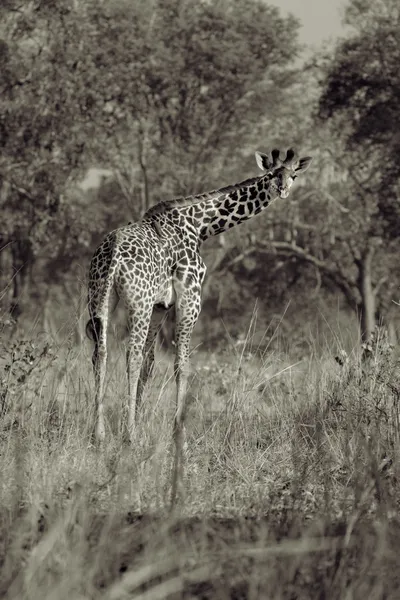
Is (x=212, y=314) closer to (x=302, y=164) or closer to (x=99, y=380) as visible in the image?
(x=302, y=164)

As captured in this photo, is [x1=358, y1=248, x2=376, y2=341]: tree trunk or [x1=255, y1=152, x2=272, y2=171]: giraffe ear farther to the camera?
[x1=358, y1=248, x2=376, y2=341]: tree trunk

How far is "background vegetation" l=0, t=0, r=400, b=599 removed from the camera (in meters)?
3.95

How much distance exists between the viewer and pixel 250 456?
22.1ft

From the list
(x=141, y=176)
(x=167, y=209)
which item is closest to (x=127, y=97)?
(x=141, y=176)

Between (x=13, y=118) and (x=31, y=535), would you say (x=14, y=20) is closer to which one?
(x=13, y=118)

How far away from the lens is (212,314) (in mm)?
37750

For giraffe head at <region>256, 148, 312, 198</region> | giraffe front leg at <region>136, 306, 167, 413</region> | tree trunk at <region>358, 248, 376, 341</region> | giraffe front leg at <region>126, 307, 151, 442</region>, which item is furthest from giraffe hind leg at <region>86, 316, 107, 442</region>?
tree trunk at <region>358, 248, 376, 341</region>

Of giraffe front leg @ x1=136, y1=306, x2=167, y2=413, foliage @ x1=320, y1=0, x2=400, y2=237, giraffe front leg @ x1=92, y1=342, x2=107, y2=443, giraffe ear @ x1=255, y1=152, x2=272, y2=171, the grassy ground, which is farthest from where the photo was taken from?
foliage @ x1=320, y1=0, x2=400, y2=237

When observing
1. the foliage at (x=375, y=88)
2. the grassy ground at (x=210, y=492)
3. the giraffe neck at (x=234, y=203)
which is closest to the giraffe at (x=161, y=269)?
the giraffe neck at (x=234, y=203)

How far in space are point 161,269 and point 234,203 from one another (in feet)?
3.87

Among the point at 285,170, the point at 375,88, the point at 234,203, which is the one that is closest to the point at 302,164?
the point at 285,170

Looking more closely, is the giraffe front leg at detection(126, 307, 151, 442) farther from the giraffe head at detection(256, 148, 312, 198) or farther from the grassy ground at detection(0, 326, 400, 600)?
the giraffe head at detection(256, 148, 312, 198)

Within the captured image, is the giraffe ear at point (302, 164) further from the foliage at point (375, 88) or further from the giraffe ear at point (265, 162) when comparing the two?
the foliage at point (375, 88)

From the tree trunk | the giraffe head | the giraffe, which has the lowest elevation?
the giraffe
